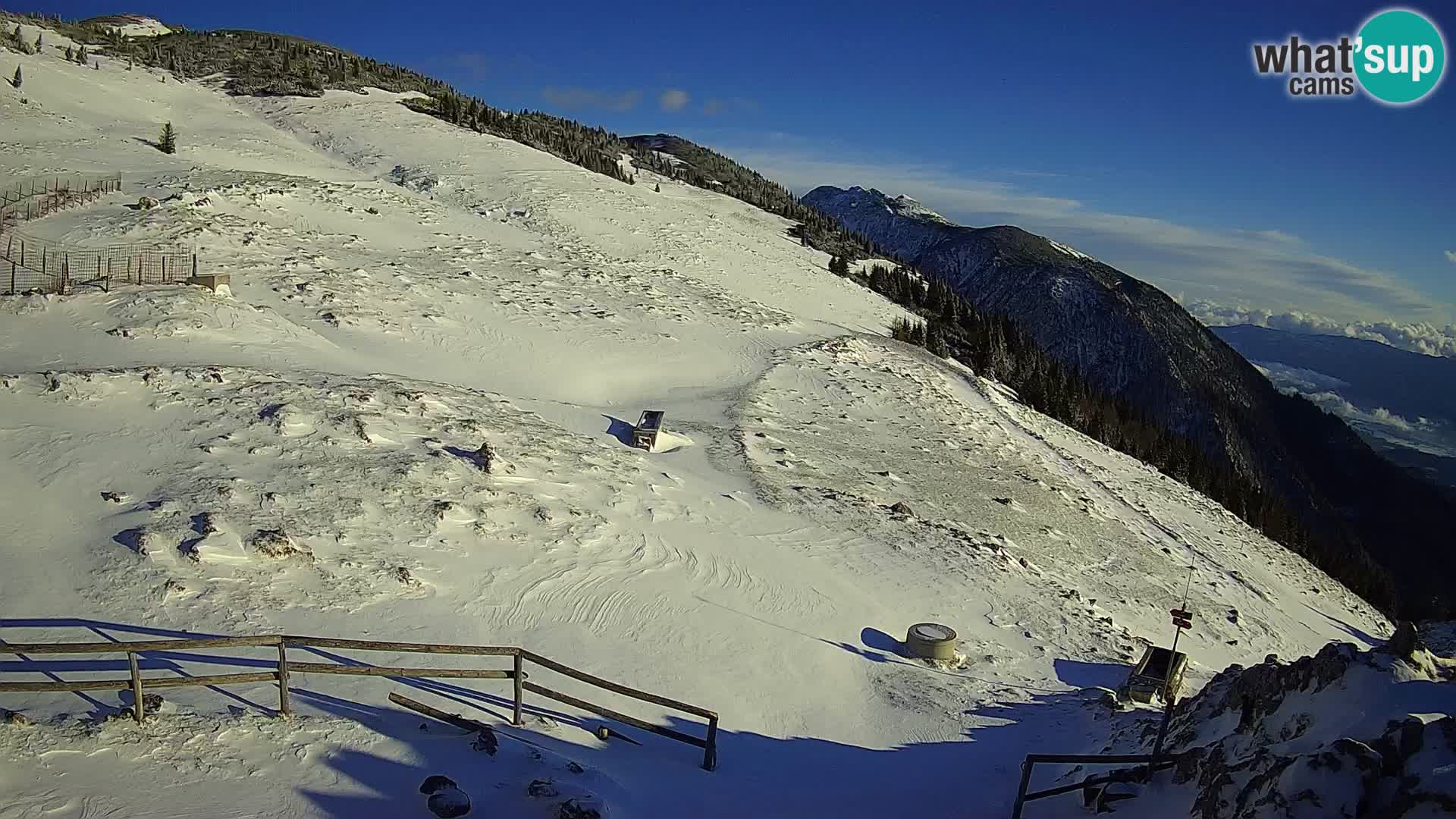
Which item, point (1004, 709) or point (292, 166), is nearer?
point (1004, 709)

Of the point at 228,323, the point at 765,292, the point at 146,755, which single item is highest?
the point at 765,292

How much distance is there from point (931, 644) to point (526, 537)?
23.9 feet

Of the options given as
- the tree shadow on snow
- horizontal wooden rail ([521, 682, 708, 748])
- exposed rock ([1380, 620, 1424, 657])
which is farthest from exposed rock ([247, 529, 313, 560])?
the tree shadow on snow

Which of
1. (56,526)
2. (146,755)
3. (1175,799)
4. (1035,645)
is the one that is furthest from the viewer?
(1035,645)

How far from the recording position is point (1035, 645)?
15484mm

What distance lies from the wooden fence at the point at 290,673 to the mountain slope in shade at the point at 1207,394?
233ft

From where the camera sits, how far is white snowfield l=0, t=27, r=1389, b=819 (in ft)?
28.9

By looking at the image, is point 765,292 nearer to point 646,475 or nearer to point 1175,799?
point 646,475

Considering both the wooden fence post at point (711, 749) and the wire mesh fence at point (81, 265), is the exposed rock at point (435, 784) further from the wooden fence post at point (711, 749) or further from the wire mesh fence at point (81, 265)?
the wire mesh fence at point (81, 265)

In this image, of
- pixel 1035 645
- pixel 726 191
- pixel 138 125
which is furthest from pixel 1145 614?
pixel 726 191

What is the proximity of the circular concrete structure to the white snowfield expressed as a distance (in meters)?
0.28

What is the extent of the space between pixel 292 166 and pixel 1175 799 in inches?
1640

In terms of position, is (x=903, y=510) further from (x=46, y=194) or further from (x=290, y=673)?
(x=46, y=194)

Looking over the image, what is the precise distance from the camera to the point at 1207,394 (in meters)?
131
